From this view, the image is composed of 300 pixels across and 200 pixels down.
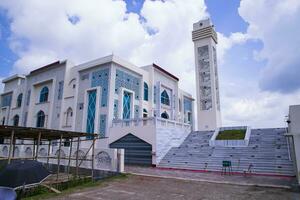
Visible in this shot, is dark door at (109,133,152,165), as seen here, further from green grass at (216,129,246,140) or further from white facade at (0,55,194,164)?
green grass at (216,129,246,140)

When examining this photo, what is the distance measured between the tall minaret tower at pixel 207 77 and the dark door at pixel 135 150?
37.5 ft

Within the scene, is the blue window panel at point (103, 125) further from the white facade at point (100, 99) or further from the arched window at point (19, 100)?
the arched window at point (19, 100)

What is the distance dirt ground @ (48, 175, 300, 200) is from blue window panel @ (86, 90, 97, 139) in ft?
39.5

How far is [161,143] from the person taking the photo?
15.9 m

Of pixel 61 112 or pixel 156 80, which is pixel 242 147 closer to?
pixel 156 80

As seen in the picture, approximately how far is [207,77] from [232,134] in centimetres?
1077

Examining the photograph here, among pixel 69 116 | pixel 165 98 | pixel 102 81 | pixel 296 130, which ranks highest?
pixel 102 81

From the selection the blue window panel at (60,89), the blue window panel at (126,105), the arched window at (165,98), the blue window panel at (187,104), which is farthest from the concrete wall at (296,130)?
the blue window panel at (187,104)

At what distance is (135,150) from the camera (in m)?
16.3

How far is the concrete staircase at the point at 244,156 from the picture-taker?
1162cm

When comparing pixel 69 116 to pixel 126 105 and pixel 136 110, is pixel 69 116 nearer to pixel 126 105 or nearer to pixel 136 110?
pixel 126 105

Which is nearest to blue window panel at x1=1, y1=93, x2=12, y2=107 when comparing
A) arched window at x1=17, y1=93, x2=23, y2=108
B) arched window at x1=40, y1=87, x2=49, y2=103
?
arched window at x1=17, y1=93, x2=23, y2=108

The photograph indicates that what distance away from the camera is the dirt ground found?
656 centimetres

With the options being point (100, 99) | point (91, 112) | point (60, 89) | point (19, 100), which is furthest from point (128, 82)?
point (19, 100)
